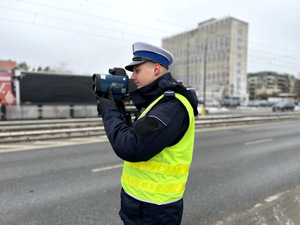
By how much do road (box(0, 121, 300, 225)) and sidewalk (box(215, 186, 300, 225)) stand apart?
274mm

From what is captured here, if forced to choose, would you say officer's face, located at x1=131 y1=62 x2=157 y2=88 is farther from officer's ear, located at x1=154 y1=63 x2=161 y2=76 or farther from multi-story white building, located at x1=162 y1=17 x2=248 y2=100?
multi-story white building, located at x1=162 y1=17 x2=248 y2=100

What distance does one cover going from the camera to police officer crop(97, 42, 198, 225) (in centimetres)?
128

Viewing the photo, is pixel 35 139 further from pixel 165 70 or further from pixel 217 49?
pixel 217 49

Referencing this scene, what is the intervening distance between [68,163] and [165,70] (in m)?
4.75

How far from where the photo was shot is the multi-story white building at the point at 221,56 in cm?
7331

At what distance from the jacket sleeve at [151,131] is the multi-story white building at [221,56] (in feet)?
222

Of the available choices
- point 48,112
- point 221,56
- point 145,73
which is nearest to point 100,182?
point 145,73

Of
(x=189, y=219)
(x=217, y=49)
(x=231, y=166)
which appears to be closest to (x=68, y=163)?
(x=189, y=219)

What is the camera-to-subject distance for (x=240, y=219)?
2881 mm

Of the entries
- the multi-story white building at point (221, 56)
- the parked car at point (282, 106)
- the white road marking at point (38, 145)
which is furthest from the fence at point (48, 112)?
the multi-story white building at point (221, 56)

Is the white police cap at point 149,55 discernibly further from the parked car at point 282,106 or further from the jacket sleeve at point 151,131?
the parked car at point 282,106

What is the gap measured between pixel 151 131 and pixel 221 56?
273 feet

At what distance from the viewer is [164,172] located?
4.55 feet

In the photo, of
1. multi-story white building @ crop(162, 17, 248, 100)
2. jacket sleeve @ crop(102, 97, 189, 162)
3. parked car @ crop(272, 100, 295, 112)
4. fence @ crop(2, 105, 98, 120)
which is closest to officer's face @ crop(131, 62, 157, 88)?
jacket sleeve @ crop(102, 97, 189, 162)
